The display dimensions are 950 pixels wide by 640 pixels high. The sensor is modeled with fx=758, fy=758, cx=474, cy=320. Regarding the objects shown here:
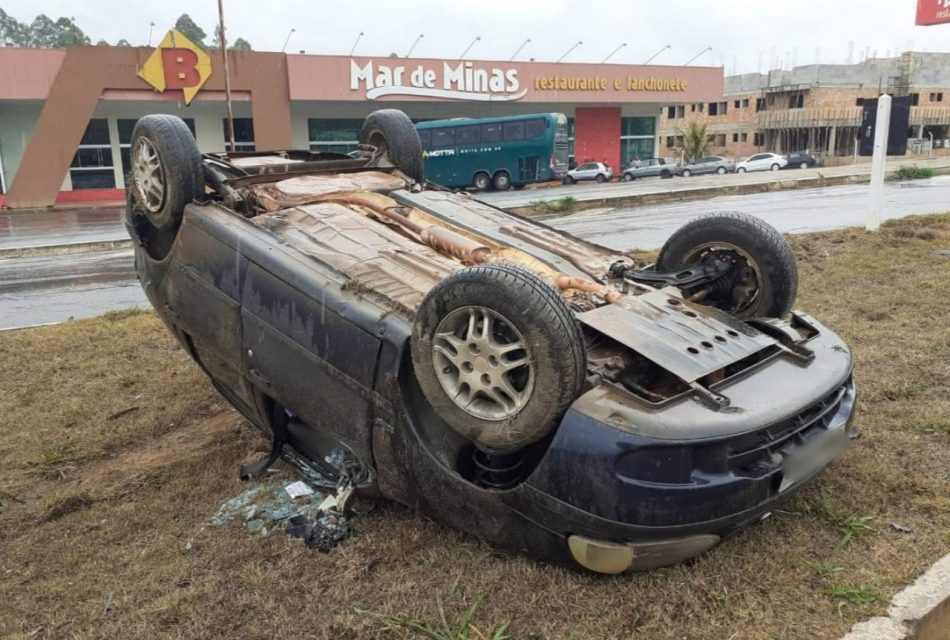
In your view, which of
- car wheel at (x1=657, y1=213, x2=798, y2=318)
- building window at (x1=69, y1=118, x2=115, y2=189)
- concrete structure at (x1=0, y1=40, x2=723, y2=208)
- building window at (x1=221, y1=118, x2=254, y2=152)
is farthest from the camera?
building window at (x1=221, y1=118, x2=254, y2=152)

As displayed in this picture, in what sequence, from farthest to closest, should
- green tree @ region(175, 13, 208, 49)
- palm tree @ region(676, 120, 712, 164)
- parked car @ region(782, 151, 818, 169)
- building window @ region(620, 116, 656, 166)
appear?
1. green tree @ region(175, 13, 208, 49)
2. palm tree @ region(676, 120, 712, 164)
3. building window @ region(620, 116, 656, 166)
4. parked car @ region(782, 151, 818, 169)

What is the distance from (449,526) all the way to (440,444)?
38cm

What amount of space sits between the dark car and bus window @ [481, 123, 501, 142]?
2564 cm

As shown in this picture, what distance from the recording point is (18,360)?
605cm

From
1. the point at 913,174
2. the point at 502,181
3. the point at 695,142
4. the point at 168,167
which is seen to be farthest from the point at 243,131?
the point at 168,167

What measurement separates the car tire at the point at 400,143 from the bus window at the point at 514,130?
24951 mm

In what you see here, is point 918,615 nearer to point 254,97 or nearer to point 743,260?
point 743,260

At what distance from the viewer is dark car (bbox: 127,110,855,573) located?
2488 millimetres

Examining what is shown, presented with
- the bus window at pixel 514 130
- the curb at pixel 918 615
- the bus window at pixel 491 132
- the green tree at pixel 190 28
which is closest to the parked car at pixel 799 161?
the bus window at pixel 514 130

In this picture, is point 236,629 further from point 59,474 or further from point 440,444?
point 59,474

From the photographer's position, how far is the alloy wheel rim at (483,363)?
2.54 metres

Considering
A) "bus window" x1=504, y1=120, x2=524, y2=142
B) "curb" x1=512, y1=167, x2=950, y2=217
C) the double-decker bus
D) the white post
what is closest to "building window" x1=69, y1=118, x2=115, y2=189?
the double-decker bus

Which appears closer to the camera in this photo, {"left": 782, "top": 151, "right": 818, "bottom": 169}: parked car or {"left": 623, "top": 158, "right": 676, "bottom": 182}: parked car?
{"left": 623, "top": 158, "right": 676, "bottom": 182}: parked car

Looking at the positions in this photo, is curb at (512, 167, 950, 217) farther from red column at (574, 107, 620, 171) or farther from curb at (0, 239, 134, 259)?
red column at (574, 107, 620, 171)
